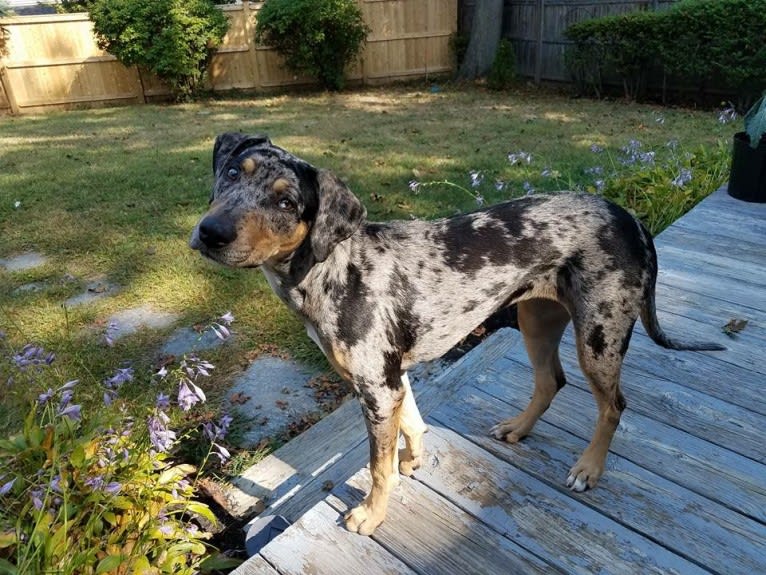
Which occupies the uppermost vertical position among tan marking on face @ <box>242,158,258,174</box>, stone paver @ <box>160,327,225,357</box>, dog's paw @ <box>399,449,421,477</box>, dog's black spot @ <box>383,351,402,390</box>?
tan marking on face @ <box>242,158,258,174</box>

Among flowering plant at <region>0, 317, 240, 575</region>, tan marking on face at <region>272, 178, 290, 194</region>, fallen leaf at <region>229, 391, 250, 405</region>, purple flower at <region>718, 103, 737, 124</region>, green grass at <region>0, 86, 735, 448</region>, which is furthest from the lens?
purple flower at <region>718, 103, 737, 124</region>

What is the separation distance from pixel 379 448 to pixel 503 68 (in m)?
15.0

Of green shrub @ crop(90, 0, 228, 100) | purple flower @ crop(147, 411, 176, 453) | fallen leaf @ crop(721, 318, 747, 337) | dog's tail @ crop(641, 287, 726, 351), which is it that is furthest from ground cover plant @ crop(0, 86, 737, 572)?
fallen leaf @ crop(721, 318, 747, 337)

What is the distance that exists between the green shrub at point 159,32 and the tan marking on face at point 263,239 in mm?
13853

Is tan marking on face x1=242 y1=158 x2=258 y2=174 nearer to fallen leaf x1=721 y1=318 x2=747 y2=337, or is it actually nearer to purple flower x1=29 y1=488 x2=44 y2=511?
purple flower x1=29 y1=488 x2=44 y2=511

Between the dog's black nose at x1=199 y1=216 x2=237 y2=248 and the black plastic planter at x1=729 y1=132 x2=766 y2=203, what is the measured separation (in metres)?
5.41

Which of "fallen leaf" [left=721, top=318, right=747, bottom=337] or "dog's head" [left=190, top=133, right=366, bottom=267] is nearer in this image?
"dog's head" [left=190, top=133, right=366, bottom=267]

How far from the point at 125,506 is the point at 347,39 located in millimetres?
15118

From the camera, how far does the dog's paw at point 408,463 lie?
111 inches

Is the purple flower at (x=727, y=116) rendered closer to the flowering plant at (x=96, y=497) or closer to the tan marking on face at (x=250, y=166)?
the tan marking on face at (x=250, y=166)

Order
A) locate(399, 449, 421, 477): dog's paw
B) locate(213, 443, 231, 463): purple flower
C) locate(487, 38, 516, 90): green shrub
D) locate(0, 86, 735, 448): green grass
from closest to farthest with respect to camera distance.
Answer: locate(213, 443, 231, 463): purple flower
locate(399, 449, 421, 477): dog's paw
locate(0, 86, 735, 448): green grass
locate(487, 38, 516, 90): green shrub

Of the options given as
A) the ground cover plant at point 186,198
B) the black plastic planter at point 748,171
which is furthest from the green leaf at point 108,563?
the black plastic planter at point 748,171

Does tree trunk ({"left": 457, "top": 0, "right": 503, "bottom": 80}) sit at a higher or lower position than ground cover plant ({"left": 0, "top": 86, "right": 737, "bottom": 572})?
higher

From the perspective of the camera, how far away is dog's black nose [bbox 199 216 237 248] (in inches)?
77.6
